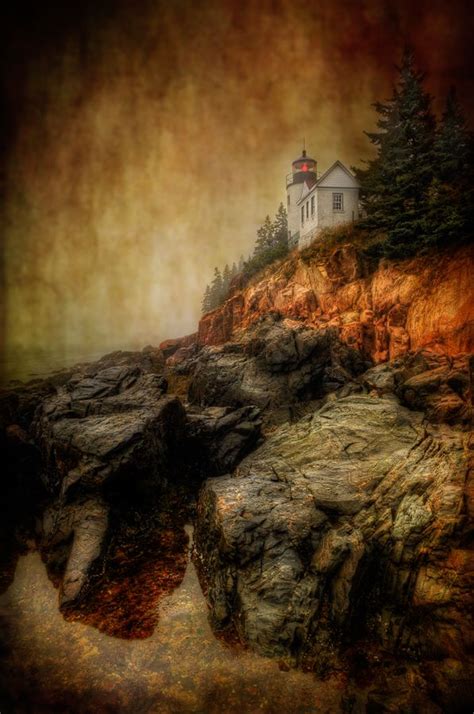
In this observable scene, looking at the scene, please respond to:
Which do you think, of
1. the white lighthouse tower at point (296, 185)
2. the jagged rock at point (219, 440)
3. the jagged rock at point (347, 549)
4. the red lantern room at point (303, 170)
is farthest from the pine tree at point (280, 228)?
the jagged rock at point (347, 549)

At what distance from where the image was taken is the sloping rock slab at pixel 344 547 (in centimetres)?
848

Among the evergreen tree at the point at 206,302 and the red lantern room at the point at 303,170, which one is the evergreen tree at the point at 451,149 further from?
the evergreen tree at the point at 206,302

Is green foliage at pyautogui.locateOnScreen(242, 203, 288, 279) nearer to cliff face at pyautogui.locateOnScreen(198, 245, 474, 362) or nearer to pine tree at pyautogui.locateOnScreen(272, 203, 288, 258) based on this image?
pine tree at pyautogui.locateOnScreen(272, 203, 288, 258)

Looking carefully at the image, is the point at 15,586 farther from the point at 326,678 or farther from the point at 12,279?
the point at 12,279

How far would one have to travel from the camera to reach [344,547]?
934 cm

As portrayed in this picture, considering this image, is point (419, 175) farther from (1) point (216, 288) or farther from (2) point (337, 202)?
(1) point (216, 288)

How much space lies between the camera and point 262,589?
9266 mm

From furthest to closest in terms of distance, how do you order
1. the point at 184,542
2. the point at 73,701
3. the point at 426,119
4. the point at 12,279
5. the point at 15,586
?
the point at 426,119
the point at 184,542
the point at 15,586
the point at 73,701
the point at 12,279

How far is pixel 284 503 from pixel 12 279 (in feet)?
32.0

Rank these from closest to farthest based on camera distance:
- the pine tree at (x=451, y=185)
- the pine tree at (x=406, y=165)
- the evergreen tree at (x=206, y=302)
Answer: the pine tree at (x=451, y=185) → the pine tree at (x=406, y=165) → the evergreen tree at (x=206, y=302)

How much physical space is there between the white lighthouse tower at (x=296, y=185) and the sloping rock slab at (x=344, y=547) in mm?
29102

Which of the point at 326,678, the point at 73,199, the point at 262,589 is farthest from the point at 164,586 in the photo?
the point at 73,199

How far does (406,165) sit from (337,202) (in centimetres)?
1067

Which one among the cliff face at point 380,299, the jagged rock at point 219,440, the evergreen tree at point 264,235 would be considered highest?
the evergreen tree at point 264,235
